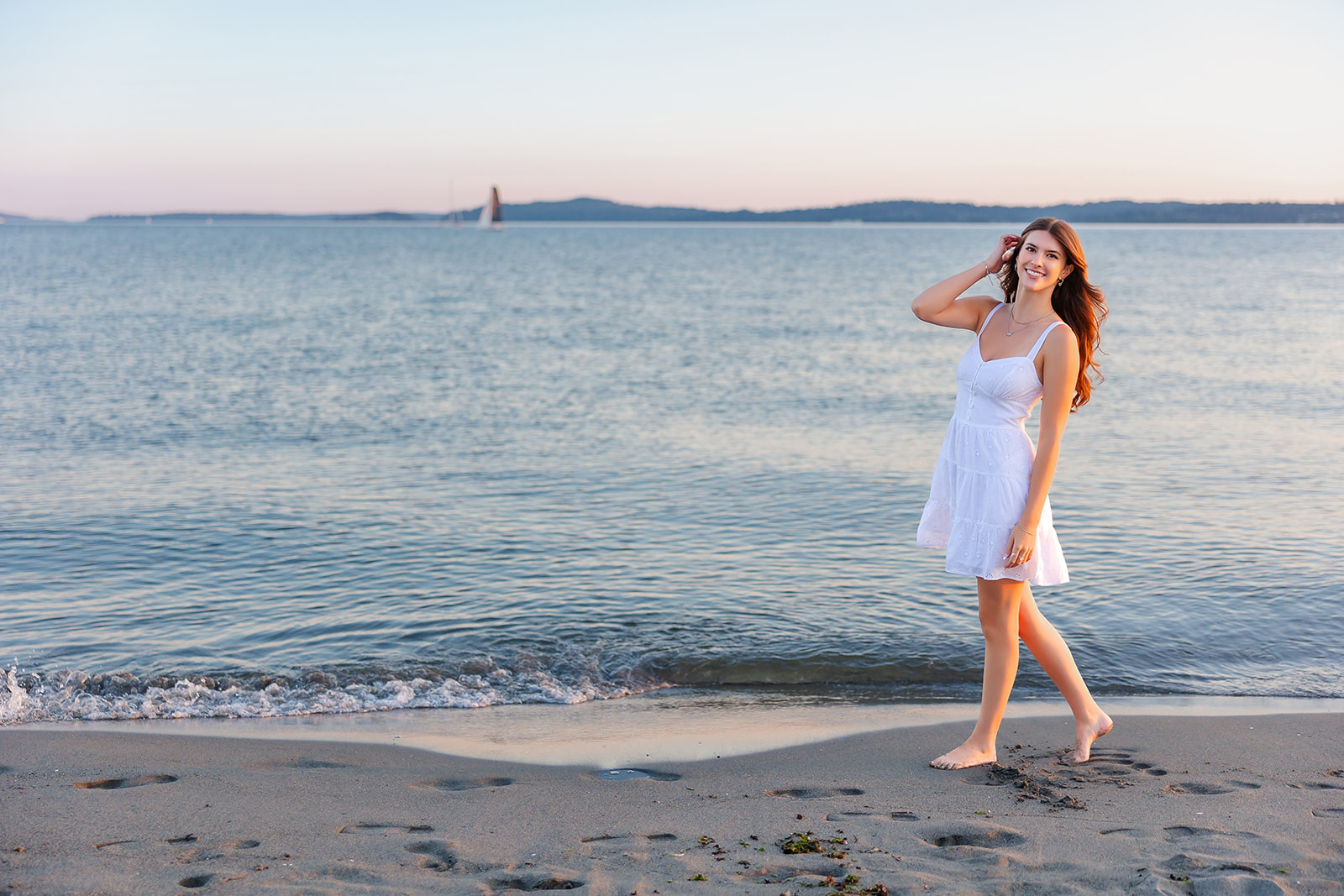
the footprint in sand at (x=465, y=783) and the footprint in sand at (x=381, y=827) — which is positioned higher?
the footprint in sand at (x=381, y=827)

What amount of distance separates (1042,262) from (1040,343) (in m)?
0.30

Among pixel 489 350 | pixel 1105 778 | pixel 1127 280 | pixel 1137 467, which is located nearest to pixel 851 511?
pixel 1137 467

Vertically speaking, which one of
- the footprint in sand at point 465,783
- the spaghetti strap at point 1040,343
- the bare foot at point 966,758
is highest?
the spaghetti strap at point 1040,343

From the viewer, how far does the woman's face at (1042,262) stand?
3768 mm

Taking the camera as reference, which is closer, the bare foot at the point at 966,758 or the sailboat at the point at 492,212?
the bare foot at the point at 966,758

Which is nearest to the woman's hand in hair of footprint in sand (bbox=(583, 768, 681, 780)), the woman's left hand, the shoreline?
the woman's left hand

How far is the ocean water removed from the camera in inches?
232

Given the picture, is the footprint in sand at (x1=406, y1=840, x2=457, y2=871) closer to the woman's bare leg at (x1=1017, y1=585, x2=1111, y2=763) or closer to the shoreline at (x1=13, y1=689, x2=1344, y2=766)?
the shoreline at (x1=13, y1=689, x2=1344, y2=766)

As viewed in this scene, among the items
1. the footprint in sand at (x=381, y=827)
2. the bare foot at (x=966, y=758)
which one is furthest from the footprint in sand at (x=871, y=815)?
the footprint in sand at (x=381, y=827)

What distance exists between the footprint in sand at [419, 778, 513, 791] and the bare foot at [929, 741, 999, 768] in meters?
1.84

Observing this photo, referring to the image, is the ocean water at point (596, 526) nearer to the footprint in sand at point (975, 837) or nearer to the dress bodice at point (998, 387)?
the footprint in sand at point (975, 837)

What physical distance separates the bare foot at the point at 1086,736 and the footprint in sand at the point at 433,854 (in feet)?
8.55

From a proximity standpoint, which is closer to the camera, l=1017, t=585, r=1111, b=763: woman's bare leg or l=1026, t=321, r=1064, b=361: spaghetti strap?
l=1026, t=321, r=1064, b=361: spaghetti strap

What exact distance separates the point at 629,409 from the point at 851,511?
6133 millimetres
